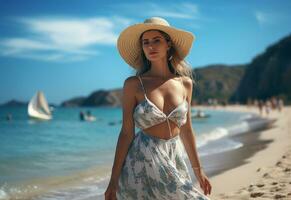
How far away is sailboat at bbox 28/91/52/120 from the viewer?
50750mm

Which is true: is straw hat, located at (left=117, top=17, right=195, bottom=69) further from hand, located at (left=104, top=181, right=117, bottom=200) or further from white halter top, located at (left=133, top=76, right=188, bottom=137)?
hand, located at (left=104, top=181, right=117, bottom=200)

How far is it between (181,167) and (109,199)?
527 mm

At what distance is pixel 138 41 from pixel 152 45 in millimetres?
157

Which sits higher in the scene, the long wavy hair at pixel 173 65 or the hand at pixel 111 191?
the long wavy hair at pixel 173 65

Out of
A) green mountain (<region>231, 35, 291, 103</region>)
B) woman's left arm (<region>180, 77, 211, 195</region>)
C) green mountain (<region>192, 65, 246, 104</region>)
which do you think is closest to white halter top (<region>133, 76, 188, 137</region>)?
woman's left arm (<region>180, 77, 211, 195</region>)

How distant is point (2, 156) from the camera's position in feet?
48.2

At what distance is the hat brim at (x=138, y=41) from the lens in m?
2.99

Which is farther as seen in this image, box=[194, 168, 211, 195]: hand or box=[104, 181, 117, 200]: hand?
box=[194, 168, 211, 195]: hand

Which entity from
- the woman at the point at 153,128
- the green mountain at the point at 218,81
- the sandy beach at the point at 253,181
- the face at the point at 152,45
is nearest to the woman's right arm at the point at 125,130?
the woman at the point at 153,128

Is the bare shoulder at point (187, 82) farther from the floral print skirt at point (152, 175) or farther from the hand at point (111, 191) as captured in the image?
the hand at point (111, 191)

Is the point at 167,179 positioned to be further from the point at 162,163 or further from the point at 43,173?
the point at 43,173

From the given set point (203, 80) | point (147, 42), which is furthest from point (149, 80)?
point (203, 80)

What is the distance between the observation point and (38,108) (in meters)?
52.9

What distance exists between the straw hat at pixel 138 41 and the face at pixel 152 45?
5 centimetres
